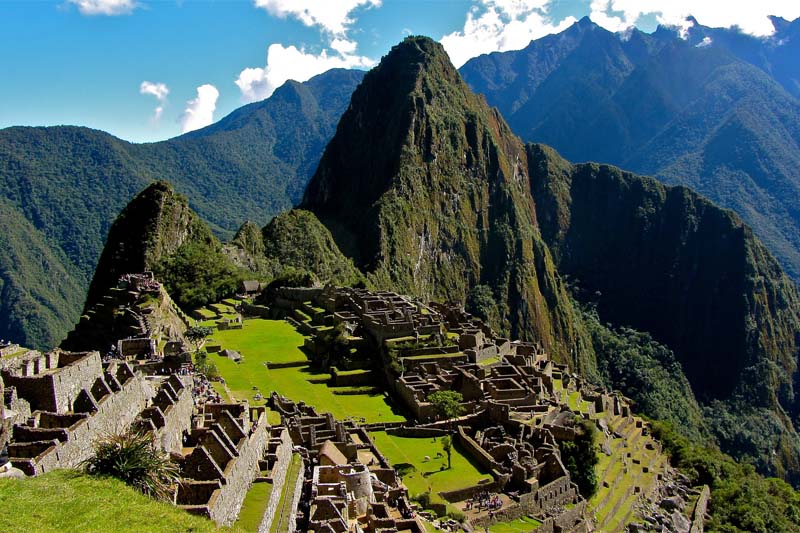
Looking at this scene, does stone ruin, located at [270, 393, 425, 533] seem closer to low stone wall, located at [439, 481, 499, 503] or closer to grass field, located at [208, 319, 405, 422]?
low stone wall, located at [439, 481, 499, 503]

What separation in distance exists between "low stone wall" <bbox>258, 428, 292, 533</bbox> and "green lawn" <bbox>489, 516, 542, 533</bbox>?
10.7 meters

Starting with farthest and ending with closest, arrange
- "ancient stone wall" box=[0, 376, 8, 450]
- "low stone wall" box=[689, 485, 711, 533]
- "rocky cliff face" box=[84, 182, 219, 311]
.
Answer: "rocky cliff face" box=[84, 182, 219, 311] < "low stone wall" box=[689, 485, 711, 533] < "ancient stone wall" box=[0, 376, 8, 450]

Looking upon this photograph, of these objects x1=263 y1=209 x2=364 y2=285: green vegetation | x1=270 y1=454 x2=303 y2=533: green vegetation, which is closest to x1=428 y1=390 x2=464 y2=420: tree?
x1=270 y1=454 x2=303 y2=533: green vegetation

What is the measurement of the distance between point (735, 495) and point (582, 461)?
23006mm

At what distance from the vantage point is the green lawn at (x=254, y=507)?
63.7 feet

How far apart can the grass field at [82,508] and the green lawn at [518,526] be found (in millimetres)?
19726

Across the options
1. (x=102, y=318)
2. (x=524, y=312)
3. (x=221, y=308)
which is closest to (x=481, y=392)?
(x=102, y=318)

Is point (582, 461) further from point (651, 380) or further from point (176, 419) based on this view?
point (651, 380)

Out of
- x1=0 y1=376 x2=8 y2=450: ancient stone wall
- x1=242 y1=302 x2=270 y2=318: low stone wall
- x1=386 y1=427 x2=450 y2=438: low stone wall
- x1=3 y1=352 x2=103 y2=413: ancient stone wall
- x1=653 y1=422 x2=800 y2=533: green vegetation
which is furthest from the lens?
x1=242 y1=302 x2=270 y2=318: low stone wall

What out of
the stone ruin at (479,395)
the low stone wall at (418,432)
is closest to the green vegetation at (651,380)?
the stone ruin at (479,395)

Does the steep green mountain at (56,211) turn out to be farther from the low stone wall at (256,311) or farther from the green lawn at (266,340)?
the green lawn at (266,340)

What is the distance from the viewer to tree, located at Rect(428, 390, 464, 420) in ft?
142

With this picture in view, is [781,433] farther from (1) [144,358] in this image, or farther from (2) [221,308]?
(1) [144,358]

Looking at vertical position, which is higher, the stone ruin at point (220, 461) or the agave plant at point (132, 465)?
the agave plant at point (132, 465)
